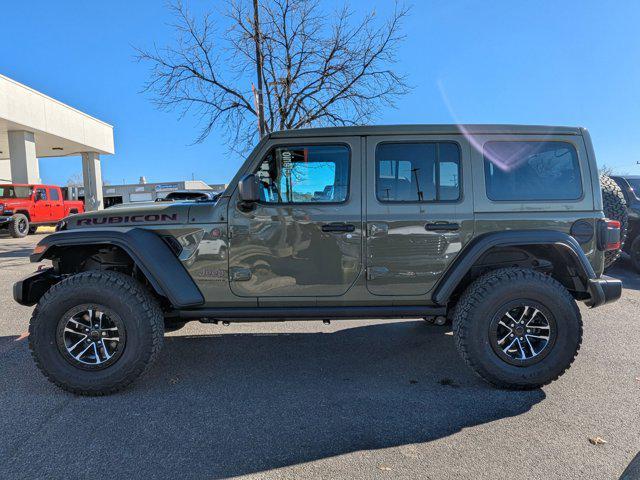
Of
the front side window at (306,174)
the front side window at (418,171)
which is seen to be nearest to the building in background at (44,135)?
the front side window at (306,174)

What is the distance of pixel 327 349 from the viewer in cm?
428

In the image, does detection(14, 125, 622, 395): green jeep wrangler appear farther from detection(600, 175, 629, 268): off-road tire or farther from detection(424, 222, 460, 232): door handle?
detection(600, 175, 629, 268): off-road tire

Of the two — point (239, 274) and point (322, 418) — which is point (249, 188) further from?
point (322, 418)

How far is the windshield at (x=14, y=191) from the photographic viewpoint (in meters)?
15.5

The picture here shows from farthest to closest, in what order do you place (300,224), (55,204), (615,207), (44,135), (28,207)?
(44,135) < (55,204) < (28,207) < (615,207) < (300,224)

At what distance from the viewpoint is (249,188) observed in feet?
10.3

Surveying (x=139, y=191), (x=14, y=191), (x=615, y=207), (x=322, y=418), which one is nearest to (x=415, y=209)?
(x=322, y=418)

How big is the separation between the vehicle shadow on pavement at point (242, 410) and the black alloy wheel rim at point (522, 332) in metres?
0.29

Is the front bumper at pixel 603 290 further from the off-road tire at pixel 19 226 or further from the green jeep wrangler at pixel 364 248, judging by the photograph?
the off-road tire at pixel 19 226

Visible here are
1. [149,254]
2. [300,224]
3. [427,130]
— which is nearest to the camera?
[149,254]

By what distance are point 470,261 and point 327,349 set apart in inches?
69.1

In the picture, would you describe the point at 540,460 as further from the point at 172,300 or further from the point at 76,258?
the point at 76,258

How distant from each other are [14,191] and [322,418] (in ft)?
57.4

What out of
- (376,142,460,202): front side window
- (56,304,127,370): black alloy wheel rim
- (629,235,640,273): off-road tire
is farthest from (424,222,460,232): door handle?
(629,235,640,273): off-road tire
